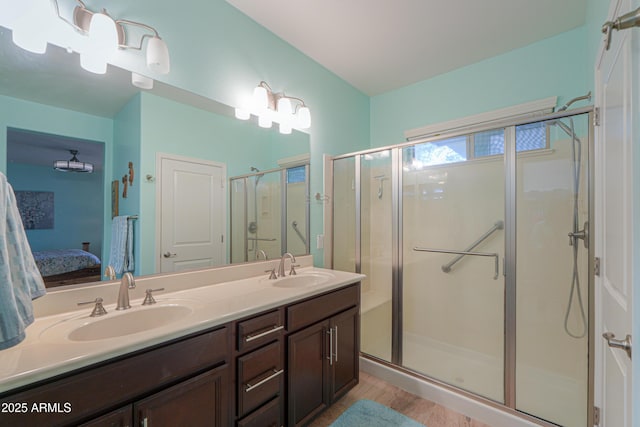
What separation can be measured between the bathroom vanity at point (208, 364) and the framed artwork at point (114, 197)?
407mm

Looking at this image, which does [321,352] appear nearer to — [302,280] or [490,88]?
[302,280]

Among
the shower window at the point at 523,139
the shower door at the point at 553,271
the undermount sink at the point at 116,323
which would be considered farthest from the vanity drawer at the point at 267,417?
the shower window at the point at 523,139

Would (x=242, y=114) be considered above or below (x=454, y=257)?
above

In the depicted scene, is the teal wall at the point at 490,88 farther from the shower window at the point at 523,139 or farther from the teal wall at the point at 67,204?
the teal wall at the point at 67,204

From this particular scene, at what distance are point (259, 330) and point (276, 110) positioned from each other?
1543 mm

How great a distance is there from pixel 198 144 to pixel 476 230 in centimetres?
219

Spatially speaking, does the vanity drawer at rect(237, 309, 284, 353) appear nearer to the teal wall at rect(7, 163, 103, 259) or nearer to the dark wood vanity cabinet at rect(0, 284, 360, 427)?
the dark wood vanity cabinet at rect(0, 284, 360, 427)

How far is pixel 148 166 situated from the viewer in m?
1.42

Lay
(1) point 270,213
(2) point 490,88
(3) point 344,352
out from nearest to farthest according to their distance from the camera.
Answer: (3) point 344,352 < (1) point 270,213 < (2) point 490,88

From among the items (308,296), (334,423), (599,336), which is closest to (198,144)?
(308,296)

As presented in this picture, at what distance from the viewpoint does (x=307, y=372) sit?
153 cm

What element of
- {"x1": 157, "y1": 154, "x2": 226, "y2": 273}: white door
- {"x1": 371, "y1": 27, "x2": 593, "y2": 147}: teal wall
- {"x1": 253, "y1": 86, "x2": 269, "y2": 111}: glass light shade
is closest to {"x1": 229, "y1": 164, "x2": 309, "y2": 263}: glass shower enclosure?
{"x1": 157, "y1": 154, "x2": 226, "y2": 273}: white door

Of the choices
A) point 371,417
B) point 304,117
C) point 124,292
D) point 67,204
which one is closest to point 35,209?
point 67,204

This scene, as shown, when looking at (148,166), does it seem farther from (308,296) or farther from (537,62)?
(537,62)
